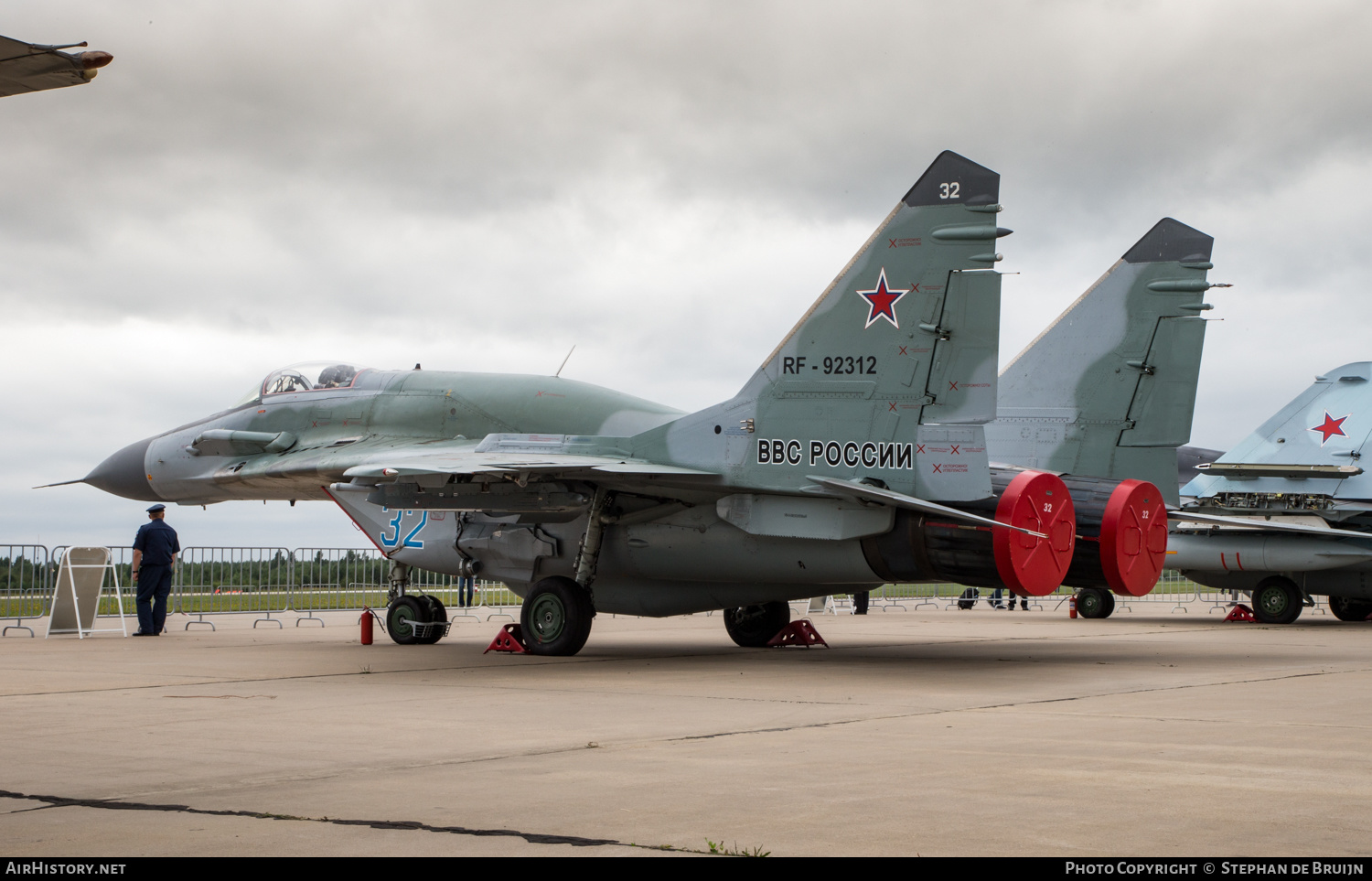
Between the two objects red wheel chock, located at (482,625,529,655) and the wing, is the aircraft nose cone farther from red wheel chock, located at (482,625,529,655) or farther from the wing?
red wheel chock, located at (482,625,529,655)

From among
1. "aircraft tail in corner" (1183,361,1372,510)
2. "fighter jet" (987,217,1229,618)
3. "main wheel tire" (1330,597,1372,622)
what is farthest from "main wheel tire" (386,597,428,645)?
"main wheel tire" (1330,597,1372,622)

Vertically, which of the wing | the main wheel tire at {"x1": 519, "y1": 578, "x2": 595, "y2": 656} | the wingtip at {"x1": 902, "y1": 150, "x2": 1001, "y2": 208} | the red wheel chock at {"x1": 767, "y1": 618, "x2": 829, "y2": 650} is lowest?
the red wheel chock at {"x1": 767, "y1": 618, "x2": 829, "y2": 650}

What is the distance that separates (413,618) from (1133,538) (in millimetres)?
8408

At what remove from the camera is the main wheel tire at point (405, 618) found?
604 inches

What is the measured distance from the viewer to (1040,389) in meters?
15.6

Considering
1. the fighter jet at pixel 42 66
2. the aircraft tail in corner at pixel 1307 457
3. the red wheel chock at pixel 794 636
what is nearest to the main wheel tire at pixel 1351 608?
the aircraft tail in corner at pixel 1307 457

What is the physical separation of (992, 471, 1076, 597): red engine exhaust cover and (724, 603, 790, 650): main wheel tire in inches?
173

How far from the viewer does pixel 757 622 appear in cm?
1502

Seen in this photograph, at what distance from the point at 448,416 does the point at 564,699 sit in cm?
626

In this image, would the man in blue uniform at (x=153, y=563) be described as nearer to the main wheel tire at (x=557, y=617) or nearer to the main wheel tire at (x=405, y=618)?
the main wheel tire at (x=405, y=618)

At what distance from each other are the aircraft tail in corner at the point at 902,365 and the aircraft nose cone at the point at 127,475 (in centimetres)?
855

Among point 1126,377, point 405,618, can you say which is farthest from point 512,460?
point 1126,377

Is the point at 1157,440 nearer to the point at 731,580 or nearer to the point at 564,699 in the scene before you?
the point at 731,580

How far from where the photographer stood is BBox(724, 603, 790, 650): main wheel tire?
15.0m
